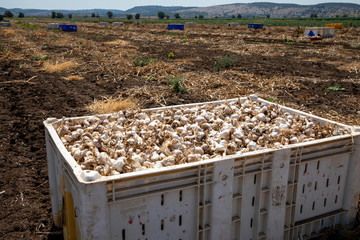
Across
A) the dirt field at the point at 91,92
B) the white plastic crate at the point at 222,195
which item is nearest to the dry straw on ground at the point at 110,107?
the dirt field at the point at 91,92

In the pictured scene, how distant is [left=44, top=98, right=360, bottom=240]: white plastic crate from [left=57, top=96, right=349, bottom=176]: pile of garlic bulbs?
209 millimetres

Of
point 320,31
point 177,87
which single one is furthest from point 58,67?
point 320,31

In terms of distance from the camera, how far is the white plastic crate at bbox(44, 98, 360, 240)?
1.98 m

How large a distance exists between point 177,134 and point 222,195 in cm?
99

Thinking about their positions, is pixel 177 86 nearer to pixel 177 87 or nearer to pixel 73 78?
pixel 177 87

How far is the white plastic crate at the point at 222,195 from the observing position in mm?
1978

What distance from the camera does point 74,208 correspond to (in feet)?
7.22

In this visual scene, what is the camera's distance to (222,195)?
7.41ft

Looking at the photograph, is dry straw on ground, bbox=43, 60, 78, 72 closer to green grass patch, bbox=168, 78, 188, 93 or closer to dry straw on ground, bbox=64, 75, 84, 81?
dry straw on ground, bbox=64, 75, 84, 81

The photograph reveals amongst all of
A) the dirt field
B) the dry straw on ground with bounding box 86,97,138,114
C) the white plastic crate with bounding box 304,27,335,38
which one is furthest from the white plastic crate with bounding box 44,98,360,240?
the white plastic crate with bounding box 304,27,335,38

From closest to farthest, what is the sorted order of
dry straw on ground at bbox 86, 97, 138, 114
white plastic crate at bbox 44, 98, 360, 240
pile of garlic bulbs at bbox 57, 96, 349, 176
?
white plastic crate at bbox 44, 98, 360, 240 < pile of garlic bulbs at bbox 57, 96, 349, 176 < dry straw on ground at bbox 86, 97, 138, 114

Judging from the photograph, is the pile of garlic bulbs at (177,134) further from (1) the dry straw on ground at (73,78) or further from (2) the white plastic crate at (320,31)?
(2) the white plastic crate at (320,31)

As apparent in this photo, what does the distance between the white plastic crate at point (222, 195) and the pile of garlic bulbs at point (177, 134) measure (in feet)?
0.68

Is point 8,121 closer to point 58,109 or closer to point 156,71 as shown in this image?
point 58,109
